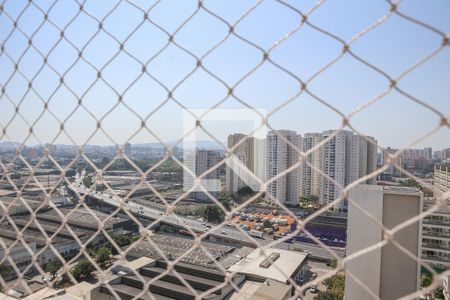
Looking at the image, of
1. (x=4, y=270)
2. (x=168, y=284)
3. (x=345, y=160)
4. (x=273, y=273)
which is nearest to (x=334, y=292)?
(x=273, y=273)

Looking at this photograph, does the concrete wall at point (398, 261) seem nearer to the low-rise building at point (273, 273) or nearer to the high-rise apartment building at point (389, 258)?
the high-rise apartment building at point (389, 258)

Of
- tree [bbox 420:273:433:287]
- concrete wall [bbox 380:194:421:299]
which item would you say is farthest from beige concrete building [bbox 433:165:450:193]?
concrete wall [bbox 380:194:421:299]

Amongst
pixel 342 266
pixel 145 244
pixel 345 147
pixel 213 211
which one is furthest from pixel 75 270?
pixel 342 266

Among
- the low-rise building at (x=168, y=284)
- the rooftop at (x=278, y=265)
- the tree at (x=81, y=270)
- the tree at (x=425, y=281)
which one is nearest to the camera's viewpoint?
the low-rise building at (x=168, y=284)

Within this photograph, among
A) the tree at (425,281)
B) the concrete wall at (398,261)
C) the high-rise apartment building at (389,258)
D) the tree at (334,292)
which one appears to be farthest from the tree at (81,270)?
the tree at (425,281)

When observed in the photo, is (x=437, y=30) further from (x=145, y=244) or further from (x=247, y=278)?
(x=145, y=244)

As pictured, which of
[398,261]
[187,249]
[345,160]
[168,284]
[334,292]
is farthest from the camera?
[187,249]

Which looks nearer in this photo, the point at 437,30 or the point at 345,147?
the point at 437,30

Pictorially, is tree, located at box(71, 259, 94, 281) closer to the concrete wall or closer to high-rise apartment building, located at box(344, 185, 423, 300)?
high-rise apartment building, located at box(344, 185, 423, 300)

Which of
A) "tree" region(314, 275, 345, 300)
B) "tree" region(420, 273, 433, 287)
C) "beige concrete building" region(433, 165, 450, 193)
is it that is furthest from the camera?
"beige concrete building" region(433, 165, 450, 193)

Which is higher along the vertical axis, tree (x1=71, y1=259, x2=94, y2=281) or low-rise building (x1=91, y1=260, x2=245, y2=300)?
low-rise building (x1=91, y1=260, x2=245, y2=300)

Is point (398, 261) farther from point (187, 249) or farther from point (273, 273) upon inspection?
point (187, 249)
